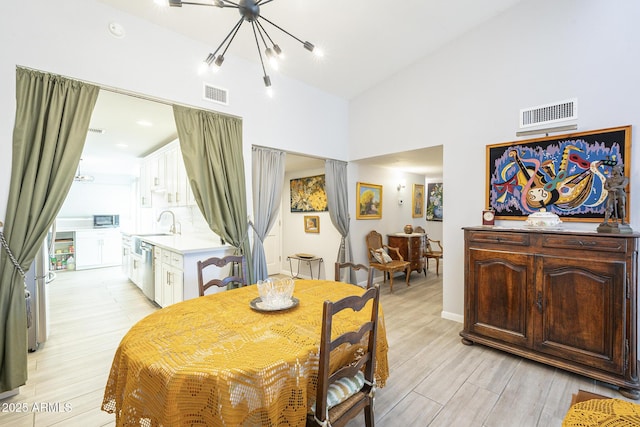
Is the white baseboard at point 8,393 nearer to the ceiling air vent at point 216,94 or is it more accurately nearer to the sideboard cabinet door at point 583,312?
the ceiling air vent at point 216,94

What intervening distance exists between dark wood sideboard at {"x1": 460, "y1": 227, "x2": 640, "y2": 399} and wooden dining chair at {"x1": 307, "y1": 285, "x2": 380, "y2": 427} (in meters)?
1.83

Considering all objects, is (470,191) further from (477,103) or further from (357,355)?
(357,355)

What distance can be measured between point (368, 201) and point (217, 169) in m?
2.97

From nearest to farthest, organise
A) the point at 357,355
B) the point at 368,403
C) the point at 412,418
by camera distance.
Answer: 1. the point at 368,403
2. the point at 357,355
3. the point at 412,418

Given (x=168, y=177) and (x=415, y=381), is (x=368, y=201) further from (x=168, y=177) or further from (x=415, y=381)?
(x=168, y=177)

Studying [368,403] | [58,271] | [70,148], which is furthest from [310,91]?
[58,271]

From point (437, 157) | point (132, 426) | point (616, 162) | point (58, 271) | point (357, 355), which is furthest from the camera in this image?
point (58, 271)

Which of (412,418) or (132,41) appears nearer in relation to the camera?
(412,418)

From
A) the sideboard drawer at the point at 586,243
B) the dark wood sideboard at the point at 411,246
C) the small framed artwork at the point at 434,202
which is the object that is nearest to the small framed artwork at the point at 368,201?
the dark wood sideboard at the point at 411,246

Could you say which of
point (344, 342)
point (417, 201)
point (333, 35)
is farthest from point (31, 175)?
point (417, 201)

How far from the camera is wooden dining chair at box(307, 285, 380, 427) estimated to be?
116 centimetres

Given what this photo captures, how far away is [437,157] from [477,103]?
1.38 meters

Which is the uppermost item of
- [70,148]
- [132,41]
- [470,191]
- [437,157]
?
[132,41]

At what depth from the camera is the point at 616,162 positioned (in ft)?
7.91
